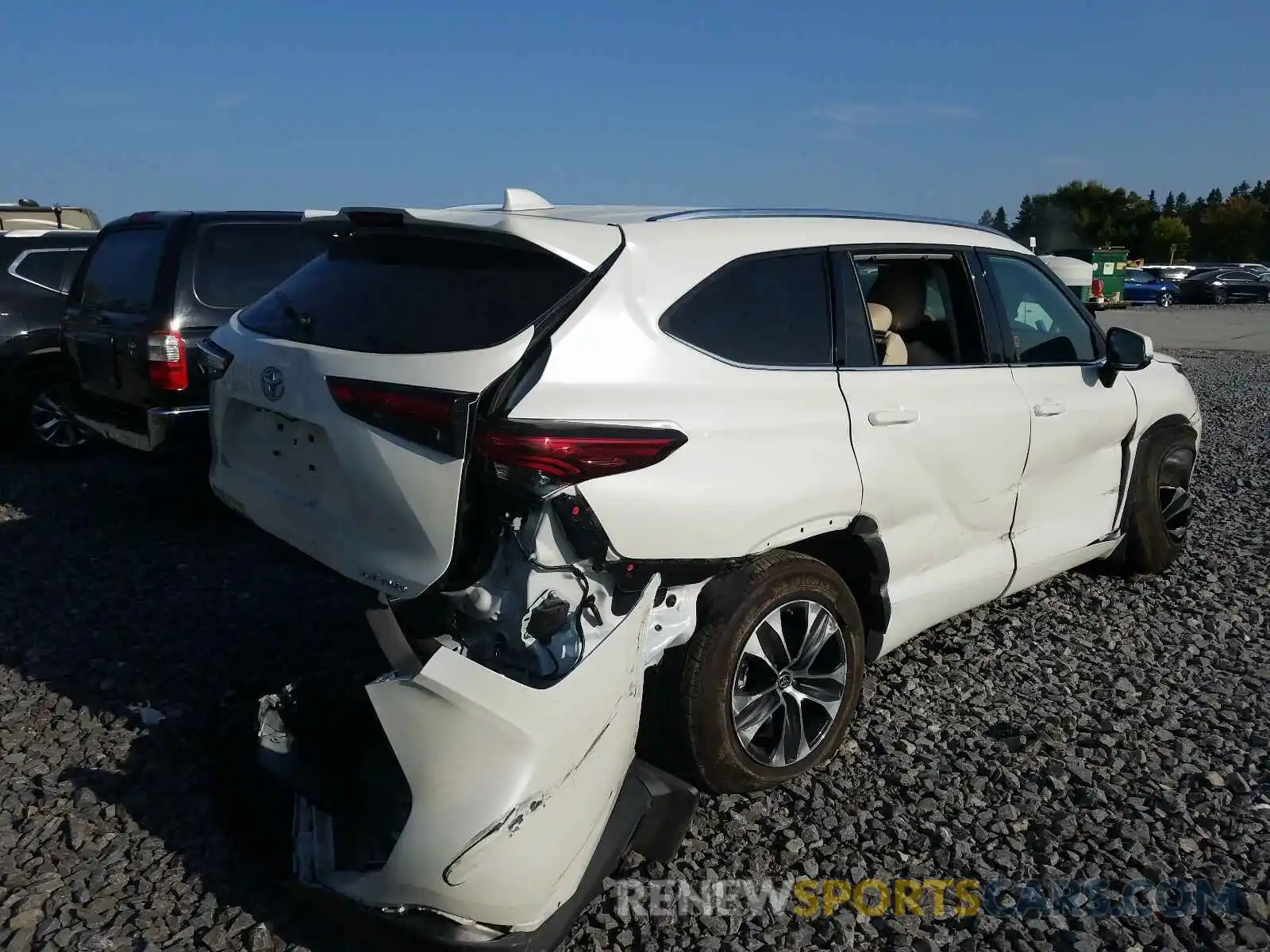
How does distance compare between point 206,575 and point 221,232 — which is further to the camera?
point 221,232

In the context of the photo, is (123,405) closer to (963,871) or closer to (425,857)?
(425,857)

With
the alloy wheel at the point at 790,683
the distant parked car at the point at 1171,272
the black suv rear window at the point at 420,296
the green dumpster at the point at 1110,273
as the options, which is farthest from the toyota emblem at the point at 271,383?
the distant parked car at the point at 1171,272

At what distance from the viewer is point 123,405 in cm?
609

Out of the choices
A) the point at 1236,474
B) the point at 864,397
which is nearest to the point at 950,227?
the point at 864,397

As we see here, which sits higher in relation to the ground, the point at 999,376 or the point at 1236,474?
the point at 999,376

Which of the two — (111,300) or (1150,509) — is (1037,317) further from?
(111,300)

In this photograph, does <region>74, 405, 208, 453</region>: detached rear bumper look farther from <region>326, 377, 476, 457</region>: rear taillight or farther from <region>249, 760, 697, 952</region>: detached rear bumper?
<region>326, 377, 476, 457</region>: rear taillight

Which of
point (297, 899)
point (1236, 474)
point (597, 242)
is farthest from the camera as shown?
point (1236, 474)

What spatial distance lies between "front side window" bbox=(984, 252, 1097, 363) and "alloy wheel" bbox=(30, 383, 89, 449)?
23.8 feet

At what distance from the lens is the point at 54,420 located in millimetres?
8320

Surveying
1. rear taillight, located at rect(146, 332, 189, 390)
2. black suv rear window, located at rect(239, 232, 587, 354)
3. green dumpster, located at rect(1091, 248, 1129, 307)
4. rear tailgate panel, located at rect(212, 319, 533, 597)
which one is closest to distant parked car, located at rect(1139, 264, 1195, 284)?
green dumpster, located at rect(1091, 248, 1129, 307)

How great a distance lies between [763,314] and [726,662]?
1.12 meters

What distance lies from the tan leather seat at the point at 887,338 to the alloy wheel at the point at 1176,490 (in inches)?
79.8

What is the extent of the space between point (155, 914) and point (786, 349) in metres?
2.47
